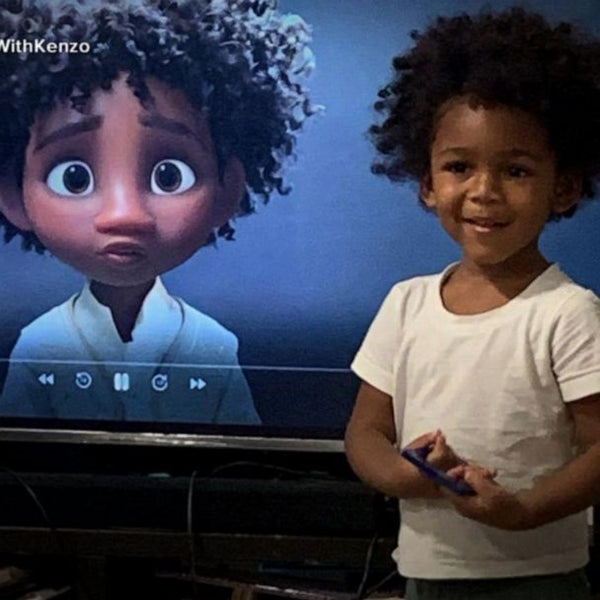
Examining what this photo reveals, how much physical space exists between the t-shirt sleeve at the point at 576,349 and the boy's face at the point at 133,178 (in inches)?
31.2

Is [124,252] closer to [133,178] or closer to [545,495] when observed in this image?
[133,178]

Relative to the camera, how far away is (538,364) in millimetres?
1322

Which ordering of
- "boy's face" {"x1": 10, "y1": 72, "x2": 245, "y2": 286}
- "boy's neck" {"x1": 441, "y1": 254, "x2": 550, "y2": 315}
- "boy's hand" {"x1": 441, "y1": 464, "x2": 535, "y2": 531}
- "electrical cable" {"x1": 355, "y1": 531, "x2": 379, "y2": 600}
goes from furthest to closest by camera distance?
1. "boy's face" {"x1": 10, "y1": 72, "x2": 245, "y2": 286}
2. "electrical cable" {"x1": 355, "y1": 531, "x2": 379, "y2": 600}
3. "boy's neck" {"x1": 441, "y1": 254, "x2": 550, "y2": 315}
4. "boy's hand" {"x1": 441, "y1": 464, "x2": 535, "y2": 531}

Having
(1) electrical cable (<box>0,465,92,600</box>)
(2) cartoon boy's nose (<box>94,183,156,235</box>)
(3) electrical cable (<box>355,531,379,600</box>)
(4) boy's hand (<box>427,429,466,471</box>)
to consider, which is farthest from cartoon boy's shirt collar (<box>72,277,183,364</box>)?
(4) boy's hand (<box>427,429,466,471</box>)

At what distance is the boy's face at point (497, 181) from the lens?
1351 millimetres

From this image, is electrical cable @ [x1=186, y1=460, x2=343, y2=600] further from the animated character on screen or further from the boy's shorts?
the boy's shorts

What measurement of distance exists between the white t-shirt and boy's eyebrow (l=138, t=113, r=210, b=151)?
0.72m

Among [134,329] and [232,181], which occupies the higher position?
[232,181]

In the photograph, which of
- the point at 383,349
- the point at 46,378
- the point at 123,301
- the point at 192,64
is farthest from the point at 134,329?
the point at 383,349

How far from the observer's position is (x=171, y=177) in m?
1.99

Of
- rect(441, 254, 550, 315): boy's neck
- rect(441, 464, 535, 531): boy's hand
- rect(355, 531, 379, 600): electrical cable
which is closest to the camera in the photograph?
rect(441, 464, 535, 531): boy's hand

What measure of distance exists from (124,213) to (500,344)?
84 cm

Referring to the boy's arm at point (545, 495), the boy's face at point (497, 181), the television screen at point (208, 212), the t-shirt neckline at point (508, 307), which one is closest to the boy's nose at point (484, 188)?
the boy's face at point (497, 181)

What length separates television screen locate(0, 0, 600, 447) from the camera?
6.49 feet
